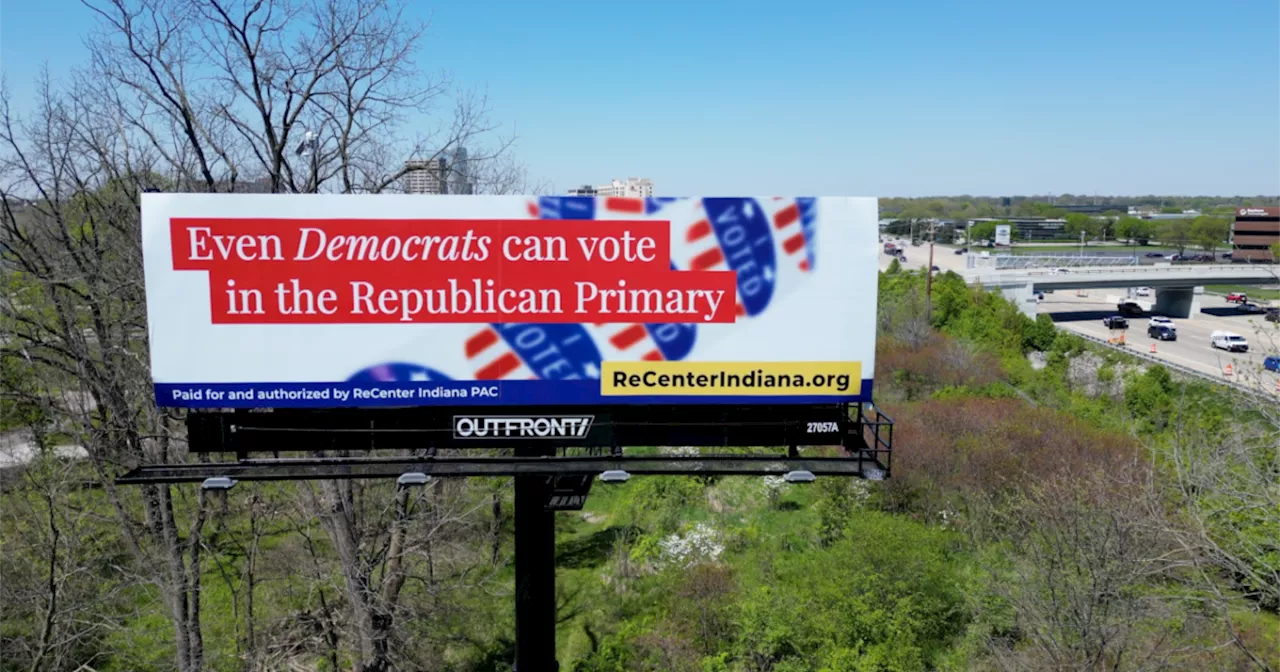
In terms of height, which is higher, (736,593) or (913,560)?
(913,560)

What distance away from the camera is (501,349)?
767 centimetres

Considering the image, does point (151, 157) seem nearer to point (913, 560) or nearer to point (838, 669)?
point (838, 669)

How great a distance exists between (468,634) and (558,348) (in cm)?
1444

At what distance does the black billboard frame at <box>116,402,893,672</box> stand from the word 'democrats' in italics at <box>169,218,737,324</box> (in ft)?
3.48

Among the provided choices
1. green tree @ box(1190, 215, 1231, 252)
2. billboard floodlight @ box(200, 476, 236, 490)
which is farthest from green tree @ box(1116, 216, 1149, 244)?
billboard floodlight @ box(200, 476, 236, 490)

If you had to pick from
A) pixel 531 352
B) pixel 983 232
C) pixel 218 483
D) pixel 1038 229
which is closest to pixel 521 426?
pixel 531 352

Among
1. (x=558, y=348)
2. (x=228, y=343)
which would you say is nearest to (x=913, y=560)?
(x=558, y=348)

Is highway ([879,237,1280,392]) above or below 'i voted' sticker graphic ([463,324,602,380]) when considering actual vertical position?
below

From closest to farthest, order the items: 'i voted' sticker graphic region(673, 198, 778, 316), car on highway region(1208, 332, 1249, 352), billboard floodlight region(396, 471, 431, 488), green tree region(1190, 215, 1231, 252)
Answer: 1. billboard floodlight region(396, 471, 431, 488)
2. 'i voted' sticker graphic region(673, 198, 778, 316)
3. car on highway region(1208, 332, 1249, 352)
4. green tree region(1190, 215, 1231, 252)

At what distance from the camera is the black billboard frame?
7.47 metres

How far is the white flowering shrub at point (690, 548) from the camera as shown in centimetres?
2080

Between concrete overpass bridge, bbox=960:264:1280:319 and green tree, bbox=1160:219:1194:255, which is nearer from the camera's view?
concrete overpass bridge, bbox=960:264:1280:319

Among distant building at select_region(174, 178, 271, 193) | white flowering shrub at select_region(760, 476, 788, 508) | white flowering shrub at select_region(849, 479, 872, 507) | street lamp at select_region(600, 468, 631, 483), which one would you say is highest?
distant building at select_region(174, 178, 271, 193)

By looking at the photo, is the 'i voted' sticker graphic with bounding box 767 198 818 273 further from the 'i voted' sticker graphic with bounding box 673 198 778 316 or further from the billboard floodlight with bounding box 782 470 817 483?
the billboard floodlight with bounding box 782 470 817 483
